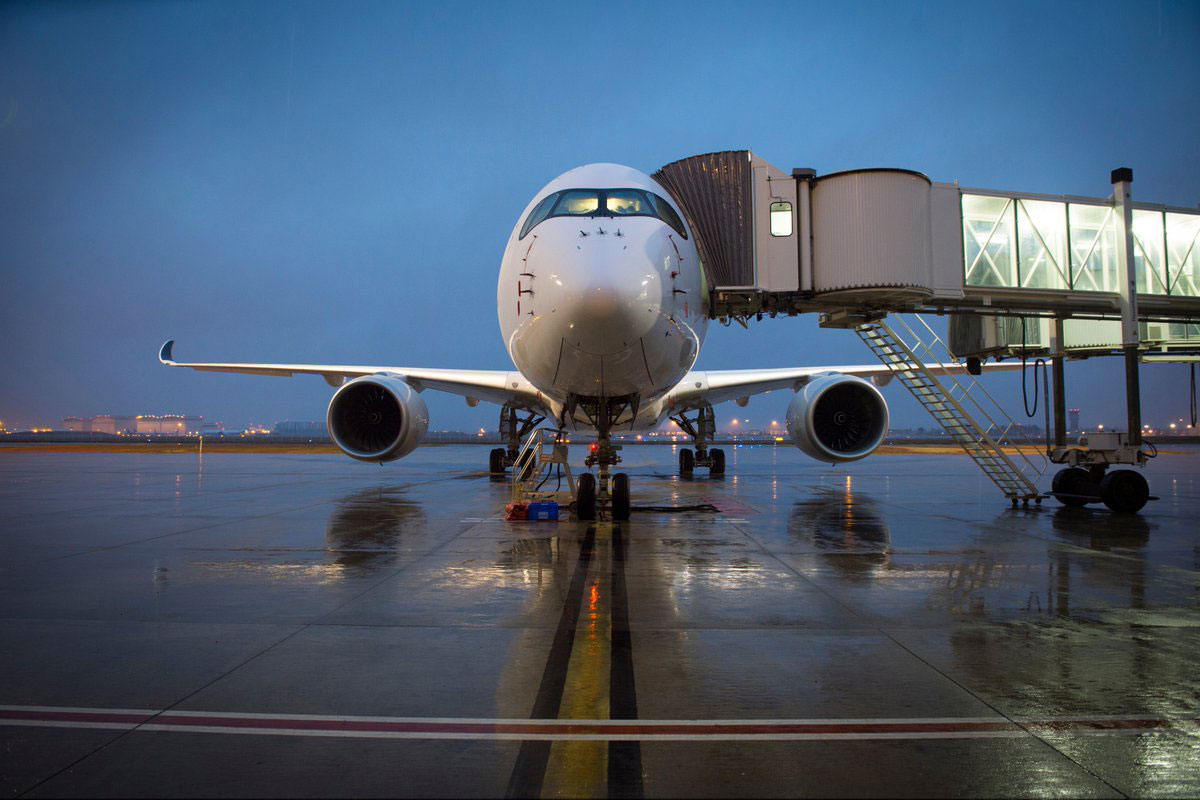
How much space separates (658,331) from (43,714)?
6061 millimetres

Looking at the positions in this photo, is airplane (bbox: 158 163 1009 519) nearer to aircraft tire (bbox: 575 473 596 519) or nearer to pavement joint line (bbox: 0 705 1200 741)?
aircraft tire (bbox: 575 473 596 519)

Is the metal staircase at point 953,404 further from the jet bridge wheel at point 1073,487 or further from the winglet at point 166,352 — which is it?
the winglet at point 166,352

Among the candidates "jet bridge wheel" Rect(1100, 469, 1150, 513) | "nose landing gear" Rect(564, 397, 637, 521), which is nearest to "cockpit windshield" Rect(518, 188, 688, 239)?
"nose landing gear" Rect(564, 397, 637, 521)

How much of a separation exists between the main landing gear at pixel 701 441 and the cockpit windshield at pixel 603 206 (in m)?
10.5

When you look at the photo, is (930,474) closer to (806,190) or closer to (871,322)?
(871,322)

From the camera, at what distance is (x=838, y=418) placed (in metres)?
13.0

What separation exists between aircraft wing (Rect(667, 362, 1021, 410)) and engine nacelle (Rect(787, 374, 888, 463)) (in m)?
2.86

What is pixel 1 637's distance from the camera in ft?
14.0

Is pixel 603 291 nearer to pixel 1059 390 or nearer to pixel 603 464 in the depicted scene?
pixel 603 464

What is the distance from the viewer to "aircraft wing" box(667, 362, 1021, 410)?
53.5 feet

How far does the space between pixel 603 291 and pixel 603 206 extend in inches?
64.2

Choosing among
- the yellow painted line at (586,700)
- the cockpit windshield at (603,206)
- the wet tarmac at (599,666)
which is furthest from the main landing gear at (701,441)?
the yellow painted line at (586,700)

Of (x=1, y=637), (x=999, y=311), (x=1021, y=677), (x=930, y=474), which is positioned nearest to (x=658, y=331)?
(x=1021, y=677)

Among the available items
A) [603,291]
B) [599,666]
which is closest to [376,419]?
[603,291]
